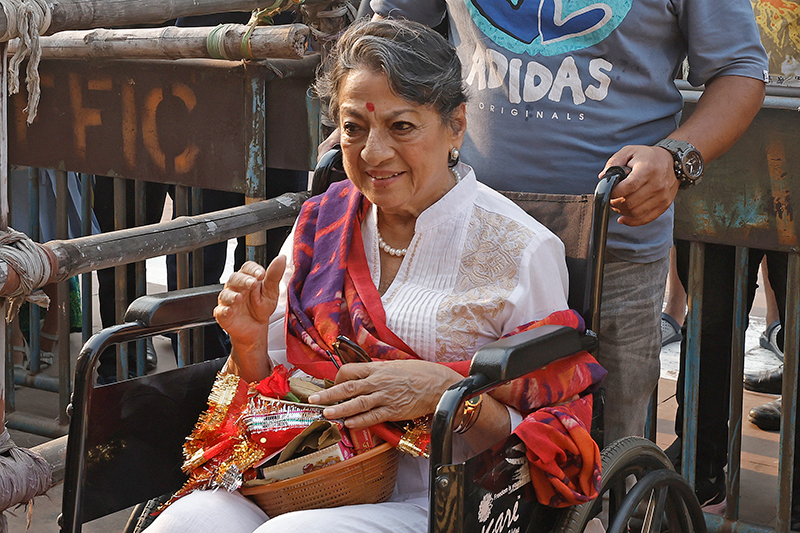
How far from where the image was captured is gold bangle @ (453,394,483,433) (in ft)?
5.81

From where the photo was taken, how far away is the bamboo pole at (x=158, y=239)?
2.26 metres

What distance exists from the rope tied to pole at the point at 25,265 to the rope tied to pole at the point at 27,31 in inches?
11.2

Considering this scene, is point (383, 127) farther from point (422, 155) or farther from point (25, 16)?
point (25, 16)

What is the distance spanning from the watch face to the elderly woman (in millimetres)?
324

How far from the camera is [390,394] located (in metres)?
1.82

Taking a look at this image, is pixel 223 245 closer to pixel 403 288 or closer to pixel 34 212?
pixel 34 212

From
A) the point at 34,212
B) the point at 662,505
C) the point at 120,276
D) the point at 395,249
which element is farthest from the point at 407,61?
the point at 34,212

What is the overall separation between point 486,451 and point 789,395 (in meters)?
1.51

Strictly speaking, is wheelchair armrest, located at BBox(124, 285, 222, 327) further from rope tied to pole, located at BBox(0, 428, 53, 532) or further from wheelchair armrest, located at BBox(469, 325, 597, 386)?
wheelchair armrest, located at BBox(469, 325, 597, 386)

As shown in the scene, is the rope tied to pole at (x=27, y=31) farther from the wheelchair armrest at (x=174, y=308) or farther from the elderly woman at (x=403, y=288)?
the elderly woman at (x=403, y=288)

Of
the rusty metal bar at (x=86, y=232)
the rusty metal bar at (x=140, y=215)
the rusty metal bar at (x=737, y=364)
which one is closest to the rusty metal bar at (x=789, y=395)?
the rusty metal bar at (x=737, y=364)

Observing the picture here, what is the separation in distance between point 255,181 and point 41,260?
1.23 meters

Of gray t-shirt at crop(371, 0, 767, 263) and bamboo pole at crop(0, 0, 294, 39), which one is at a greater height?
bamboo pole at crop(0, 0, 294, 39)

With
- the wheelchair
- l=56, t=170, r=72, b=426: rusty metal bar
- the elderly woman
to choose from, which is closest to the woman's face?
the elderly woman
